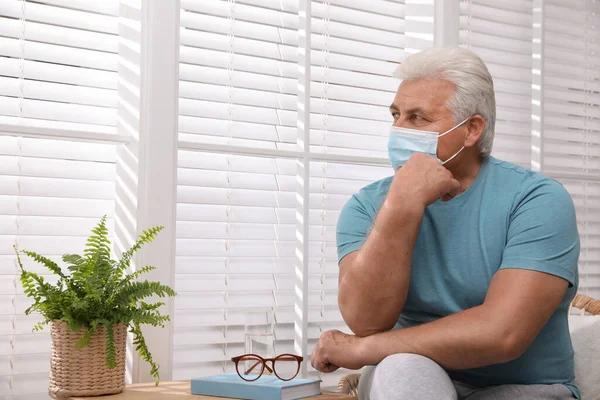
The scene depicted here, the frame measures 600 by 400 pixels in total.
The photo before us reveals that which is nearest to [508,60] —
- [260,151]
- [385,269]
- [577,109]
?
[577,109]

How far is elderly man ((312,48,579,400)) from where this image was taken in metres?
1.57

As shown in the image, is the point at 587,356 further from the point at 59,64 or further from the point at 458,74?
the point at 59,64

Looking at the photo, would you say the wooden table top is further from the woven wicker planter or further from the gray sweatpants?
the gray sweatpants

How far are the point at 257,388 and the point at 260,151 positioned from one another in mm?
846

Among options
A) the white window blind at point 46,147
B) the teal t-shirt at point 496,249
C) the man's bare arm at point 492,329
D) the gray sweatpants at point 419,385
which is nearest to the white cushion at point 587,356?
the teal t-shirt at point 496,249

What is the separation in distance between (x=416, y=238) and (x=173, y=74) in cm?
93

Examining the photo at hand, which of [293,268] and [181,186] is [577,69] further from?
[181,186]

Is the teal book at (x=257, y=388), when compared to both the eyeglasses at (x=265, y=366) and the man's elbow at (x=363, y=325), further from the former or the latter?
the man's elbow at (x=363, y=325)

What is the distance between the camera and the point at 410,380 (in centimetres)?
145

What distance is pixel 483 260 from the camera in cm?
177

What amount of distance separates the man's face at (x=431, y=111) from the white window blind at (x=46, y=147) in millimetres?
888

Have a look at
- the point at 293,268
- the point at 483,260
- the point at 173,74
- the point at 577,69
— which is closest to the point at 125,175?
the point at 173,74

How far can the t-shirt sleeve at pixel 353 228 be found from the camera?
1.86m

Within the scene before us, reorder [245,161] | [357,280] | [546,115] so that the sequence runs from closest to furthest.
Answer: [357,280], [245,161], [546,115]
